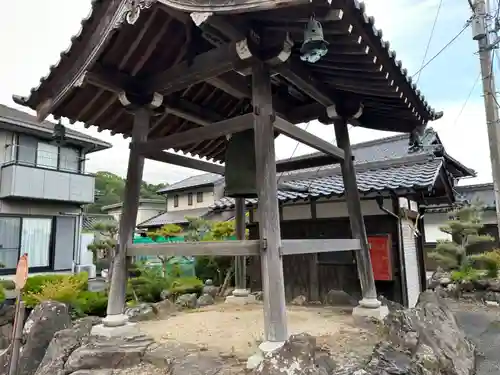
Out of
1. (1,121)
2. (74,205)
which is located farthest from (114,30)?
(74,205)

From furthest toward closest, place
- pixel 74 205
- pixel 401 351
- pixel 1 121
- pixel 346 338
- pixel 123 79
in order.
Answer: pixel 74 205
pixel 1 121
pixel 123 79
pixel 346 338
pixel 401 351

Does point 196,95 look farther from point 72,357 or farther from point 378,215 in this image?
point 378,215

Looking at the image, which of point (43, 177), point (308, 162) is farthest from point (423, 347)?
point (43, 177)

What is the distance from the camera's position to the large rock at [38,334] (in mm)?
4793

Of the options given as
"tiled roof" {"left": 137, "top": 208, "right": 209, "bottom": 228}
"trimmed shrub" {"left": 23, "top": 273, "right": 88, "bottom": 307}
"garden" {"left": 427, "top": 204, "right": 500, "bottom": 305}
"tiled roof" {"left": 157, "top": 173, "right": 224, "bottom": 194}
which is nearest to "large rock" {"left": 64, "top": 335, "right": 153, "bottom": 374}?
"trimmed shrub" {"left": 23, "top": 273, "right": 88, "bottom": 307}

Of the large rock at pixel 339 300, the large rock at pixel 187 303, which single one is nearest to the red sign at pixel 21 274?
the large rock at pixel 187 303

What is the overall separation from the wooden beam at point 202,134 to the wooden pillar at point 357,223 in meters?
2.07

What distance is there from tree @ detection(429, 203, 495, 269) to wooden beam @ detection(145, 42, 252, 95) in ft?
34.3

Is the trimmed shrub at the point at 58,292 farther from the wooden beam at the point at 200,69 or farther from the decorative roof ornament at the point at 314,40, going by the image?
the decorative roof ornament at the point at 314,40

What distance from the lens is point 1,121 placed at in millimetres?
13758

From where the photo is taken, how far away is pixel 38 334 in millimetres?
4926

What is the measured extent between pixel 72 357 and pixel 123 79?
3.12 metres

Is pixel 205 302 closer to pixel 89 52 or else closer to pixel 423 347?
pixel 423 347

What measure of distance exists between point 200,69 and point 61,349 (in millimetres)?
3376
